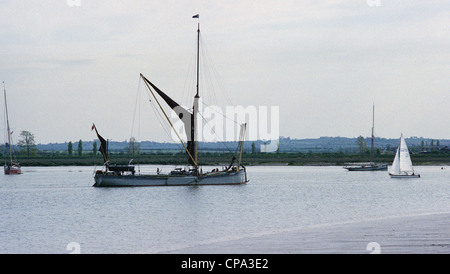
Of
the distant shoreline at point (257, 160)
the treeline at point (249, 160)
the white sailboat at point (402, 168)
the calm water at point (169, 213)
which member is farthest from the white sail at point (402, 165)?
the treeline at point (249, 160)

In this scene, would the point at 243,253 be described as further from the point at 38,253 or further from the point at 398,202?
the point at 398,202

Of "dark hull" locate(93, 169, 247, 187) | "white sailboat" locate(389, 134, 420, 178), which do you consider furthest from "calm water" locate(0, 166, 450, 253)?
"white sailboat" locate(389, 134, 420, 178)

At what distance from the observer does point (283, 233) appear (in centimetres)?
3519

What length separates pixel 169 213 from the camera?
167ft

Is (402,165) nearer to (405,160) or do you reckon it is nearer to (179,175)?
(405,160)

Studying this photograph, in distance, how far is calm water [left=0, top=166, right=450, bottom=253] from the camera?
35.3 m

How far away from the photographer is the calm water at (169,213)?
3531 cm

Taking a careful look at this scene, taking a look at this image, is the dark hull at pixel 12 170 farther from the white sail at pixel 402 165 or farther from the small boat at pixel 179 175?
the white sail at pixel 402 165

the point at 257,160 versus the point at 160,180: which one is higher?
the point at 257,160

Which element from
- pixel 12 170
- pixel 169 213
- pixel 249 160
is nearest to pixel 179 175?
pixel 169 213

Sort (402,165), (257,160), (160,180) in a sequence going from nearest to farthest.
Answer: (160,180), (402,165), (257,160)

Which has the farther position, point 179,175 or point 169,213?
point 179,175
